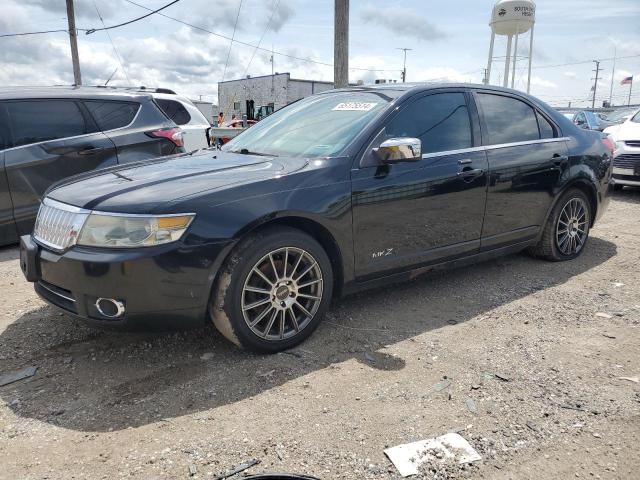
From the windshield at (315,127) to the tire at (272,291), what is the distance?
74 centimetres

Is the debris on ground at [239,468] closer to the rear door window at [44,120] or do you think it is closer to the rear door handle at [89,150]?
the rear door handle at [89,150]

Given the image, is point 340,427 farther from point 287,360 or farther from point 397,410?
point 287,360

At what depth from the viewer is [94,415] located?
263 centimetres

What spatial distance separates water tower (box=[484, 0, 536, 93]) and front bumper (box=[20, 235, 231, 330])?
55.4 feet

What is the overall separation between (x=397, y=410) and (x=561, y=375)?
3.45 feet

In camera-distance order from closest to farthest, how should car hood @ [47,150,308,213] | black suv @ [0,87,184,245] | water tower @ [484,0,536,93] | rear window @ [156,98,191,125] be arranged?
car hood @ [47,150,308,213]
black suv @ [0,87,184,245]
rear window @ [156,98,191,125]
water tower @ [484,0,536,93]

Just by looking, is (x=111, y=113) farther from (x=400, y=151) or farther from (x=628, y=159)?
(x=628, y=159)

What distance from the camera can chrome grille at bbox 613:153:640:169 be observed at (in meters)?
8.71

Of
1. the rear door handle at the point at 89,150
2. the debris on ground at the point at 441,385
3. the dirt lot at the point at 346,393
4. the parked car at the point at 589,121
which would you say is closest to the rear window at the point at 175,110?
the rear door handle at the point at 89,150

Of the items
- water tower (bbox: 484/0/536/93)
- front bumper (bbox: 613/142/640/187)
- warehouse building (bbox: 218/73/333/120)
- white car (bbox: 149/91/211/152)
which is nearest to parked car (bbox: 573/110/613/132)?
water tower (bbox: 484/0/536/93)

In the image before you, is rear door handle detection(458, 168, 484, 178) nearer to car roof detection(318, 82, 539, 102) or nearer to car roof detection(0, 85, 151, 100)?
car roof detection(318, 82, 539, 102)

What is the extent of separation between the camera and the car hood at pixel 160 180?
9.37ft

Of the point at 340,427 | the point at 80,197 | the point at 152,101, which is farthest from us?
the point at 152,101

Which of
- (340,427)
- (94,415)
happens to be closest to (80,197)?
(94,415)
